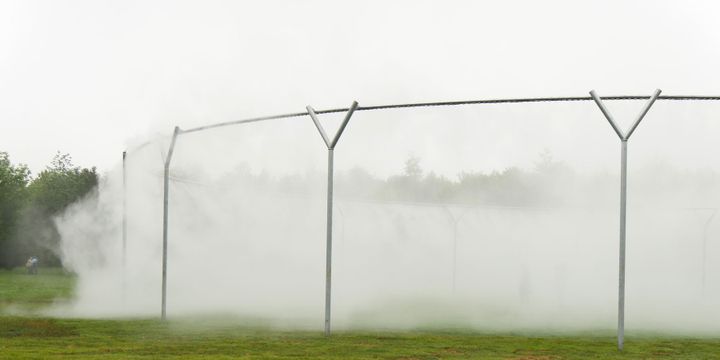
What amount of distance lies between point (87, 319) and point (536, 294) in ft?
68.8

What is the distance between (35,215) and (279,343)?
57.4 metres

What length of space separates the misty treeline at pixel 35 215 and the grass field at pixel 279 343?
4600 centimetres

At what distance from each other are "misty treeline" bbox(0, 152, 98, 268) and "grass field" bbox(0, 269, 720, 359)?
46.0 metres

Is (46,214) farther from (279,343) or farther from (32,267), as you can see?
(279,343)

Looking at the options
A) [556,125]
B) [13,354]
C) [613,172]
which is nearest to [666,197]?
[613,172]

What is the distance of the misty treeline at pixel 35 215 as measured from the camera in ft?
230

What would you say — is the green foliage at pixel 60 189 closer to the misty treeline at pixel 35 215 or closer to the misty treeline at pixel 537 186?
the misty treeline at pixel 35 215

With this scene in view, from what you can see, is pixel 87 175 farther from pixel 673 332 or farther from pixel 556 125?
pixel 673 332

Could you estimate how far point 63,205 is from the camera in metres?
71.2

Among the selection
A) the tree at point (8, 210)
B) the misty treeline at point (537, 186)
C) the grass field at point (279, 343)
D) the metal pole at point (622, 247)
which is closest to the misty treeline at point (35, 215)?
the tree at point (8, 210)

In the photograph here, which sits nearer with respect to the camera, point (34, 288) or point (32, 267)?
point (34, 288)

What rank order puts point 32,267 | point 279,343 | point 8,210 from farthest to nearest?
point 8,210 → point 32,267 → point 279,343

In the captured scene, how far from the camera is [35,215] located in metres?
72.8

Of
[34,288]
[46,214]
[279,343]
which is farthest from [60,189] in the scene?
[279,343]
